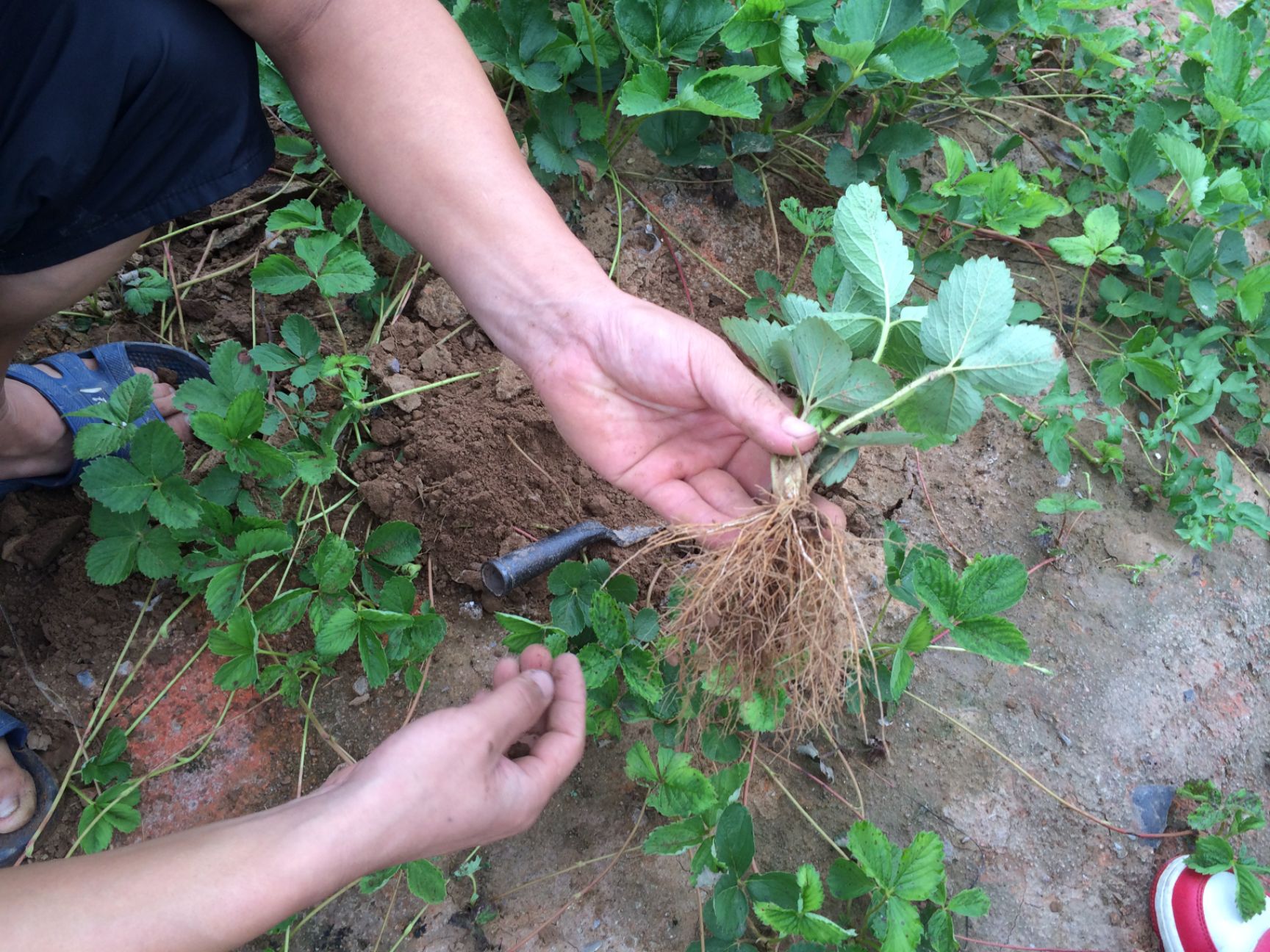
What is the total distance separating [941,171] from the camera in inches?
91.4

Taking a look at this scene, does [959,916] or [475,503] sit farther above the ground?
[475,503]

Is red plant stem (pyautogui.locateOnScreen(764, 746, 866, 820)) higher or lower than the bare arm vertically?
lower

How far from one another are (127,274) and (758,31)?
157 cm

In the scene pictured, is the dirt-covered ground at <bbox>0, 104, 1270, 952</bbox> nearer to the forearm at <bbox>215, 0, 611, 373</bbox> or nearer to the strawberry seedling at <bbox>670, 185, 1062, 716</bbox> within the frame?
the strawberry seedling at <bbox>670, 185, 1062, 716</bbox>

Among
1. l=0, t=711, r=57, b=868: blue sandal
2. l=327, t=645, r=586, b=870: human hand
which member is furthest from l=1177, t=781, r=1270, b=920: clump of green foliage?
l=0, t=711, r=57, b=868: blue sandal

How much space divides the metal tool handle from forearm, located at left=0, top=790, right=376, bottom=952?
62 cm

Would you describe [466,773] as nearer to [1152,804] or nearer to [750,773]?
[750,773]

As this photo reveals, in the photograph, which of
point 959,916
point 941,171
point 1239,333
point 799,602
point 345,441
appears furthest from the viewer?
point 941,171

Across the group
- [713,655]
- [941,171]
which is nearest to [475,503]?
[713,655]

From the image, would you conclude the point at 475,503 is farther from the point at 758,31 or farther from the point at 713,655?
the point at 758,31

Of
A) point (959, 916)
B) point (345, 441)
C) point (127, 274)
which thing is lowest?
point (959, 916)

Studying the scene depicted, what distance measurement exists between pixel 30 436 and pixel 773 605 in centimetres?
147

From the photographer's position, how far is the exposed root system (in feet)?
4.20

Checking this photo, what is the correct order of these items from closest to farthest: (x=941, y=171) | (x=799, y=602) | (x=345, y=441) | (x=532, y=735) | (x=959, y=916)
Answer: (x=799, y=602) → (x=532, y=735) → (x=959, y=916) → (x=345, y=441) → (x=941, y=171)
